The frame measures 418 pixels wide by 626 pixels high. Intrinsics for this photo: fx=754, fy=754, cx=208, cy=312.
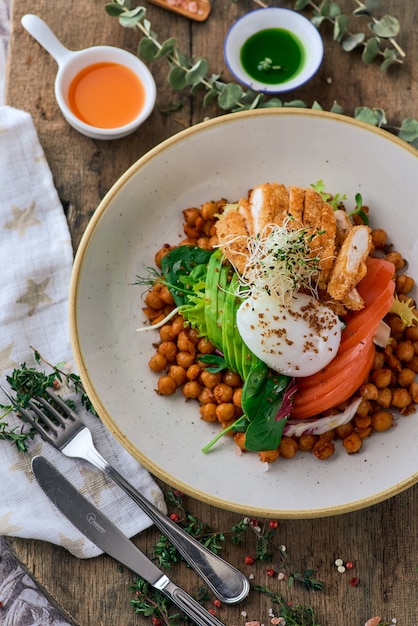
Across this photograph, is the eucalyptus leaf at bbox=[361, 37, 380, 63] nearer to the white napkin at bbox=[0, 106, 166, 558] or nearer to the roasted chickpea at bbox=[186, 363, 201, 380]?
the white napkin at bbox=[0, 106, 166, 558]

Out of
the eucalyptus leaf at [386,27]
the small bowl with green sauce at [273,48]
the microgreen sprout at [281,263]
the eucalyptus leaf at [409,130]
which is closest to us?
the microgreen sprout at [281,263]

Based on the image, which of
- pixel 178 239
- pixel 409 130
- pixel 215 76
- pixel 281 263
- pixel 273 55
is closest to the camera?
pixel 281 263

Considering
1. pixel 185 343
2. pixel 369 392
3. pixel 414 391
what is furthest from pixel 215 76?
pixel 414 391

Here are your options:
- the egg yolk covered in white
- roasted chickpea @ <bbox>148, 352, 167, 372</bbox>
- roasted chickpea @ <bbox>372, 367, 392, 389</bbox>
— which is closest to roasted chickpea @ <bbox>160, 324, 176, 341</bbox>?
roasted chickpea @ <bbox>148, 352, 167, 372</bbox>

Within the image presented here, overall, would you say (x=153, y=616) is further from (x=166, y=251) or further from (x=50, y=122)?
(x=50, y=122)

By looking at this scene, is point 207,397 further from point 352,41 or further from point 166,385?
point 352,41

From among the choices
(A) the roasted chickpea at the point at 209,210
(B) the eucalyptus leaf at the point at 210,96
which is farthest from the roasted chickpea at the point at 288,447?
(B) the eucalyptus leaf at the point at 210,96

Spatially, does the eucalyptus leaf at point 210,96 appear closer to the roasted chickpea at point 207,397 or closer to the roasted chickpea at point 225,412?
the roasted chickpea at point 207,397
